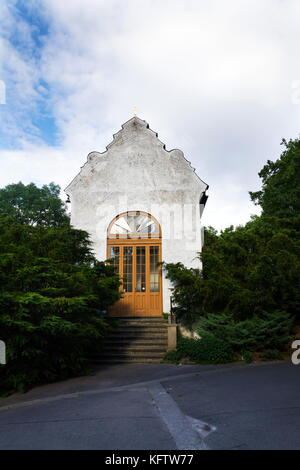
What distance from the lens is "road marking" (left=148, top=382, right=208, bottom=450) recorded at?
418 cm

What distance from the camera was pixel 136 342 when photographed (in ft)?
37.7

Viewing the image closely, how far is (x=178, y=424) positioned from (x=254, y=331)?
5.80 metres

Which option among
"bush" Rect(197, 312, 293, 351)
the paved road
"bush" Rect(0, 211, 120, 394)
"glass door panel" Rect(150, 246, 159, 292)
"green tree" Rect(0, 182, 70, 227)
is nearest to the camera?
the paved road

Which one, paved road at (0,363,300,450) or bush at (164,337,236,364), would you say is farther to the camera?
bush at (164,337,236,364)

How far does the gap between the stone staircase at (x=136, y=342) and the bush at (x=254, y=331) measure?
1.68m

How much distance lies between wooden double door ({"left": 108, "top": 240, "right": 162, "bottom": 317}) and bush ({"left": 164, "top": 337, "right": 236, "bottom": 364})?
2890 mm

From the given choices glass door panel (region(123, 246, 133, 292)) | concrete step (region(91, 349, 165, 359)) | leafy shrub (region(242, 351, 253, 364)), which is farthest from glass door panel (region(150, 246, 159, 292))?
leafy shrub (region(242, 351, 253, 364))

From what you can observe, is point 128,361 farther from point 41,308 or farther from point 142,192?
point 142,192

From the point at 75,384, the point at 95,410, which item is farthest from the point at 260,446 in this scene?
the point at 75,384

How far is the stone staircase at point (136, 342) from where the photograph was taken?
10.8m

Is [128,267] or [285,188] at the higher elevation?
[285,188]

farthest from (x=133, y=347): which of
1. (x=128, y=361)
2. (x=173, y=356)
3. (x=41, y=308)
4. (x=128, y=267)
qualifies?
(x=41, y=308)

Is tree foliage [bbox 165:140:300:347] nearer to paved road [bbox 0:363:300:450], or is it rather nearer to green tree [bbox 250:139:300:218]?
paved road [bbox 0:363:300:450]
